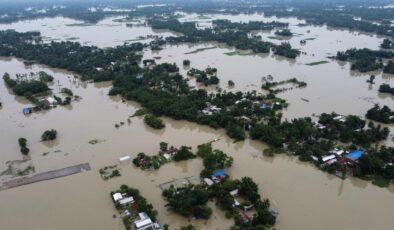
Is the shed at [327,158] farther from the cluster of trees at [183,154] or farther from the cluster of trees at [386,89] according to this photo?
the cluster of trees at [386,89]

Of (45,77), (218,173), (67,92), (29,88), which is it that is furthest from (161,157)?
(45,77)

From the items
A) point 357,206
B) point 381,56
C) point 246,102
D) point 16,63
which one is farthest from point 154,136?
point 381,56

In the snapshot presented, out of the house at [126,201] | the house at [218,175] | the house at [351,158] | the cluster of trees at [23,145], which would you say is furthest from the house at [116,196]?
the house at [351,158]

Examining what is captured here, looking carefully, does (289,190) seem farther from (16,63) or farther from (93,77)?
(16,63)

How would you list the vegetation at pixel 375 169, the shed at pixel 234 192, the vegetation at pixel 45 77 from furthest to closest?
1. the vegetation at pixel 45 77
2. the vegetation at pixel 375 169
3. the shed at pixel 234 192

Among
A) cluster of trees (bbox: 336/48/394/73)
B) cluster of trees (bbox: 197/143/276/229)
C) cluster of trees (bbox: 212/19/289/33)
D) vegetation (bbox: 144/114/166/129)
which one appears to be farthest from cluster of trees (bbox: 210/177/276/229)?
cluster of trees (bbox: 212/19/289/33)

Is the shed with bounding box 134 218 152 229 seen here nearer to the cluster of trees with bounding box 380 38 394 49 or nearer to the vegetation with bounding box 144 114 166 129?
the vegetation with bounding box 144 114 166 129
